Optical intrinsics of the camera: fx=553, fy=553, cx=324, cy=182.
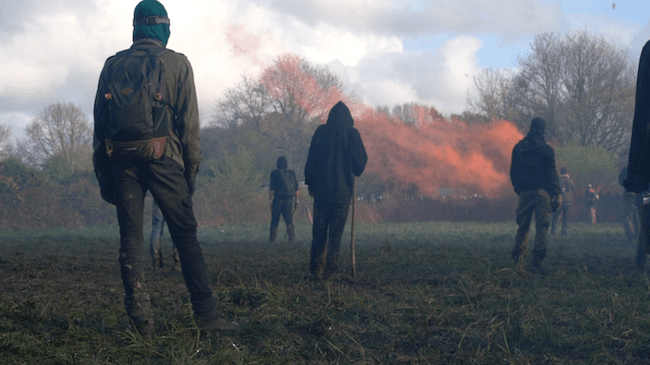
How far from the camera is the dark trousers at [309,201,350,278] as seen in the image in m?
6.15

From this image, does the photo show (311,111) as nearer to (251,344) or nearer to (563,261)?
(563,261)

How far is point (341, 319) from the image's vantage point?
4020 mm

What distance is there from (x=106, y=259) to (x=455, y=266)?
469 centimetres

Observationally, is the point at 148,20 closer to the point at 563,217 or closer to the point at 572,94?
the point at 563,217

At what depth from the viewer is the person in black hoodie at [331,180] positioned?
620cm

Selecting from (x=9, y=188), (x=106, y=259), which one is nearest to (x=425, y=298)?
(x=106, y=259)

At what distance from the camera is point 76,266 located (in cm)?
647

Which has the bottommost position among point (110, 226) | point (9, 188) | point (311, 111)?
point (110, 226)

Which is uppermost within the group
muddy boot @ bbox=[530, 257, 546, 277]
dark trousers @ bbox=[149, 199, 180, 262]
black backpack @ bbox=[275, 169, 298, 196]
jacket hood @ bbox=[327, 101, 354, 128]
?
jacket hood @ bbox=[327, 101, 354, 128]

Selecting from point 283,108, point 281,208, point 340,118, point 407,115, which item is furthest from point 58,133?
point 340,118

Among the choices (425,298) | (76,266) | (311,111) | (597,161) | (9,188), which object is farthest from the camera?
(311,111)

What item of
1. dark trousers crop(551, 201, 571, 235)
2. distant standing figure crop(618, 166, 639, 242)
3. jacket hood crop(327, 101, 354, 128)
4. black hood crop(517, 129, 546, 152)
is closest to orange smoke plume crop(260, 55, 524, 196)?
dark trousers crop(551, 201, 571, 235)

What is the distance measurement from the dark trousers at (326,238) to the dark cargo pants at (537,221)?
8.04 ft

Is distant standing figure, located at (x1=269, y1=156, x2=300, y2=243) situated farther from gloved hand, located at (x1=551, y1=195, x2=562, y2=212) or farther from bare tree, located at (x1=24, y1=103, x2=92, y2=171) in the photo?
bare tree, located at (x1=24, y1=103, x2=92, y2=171)
